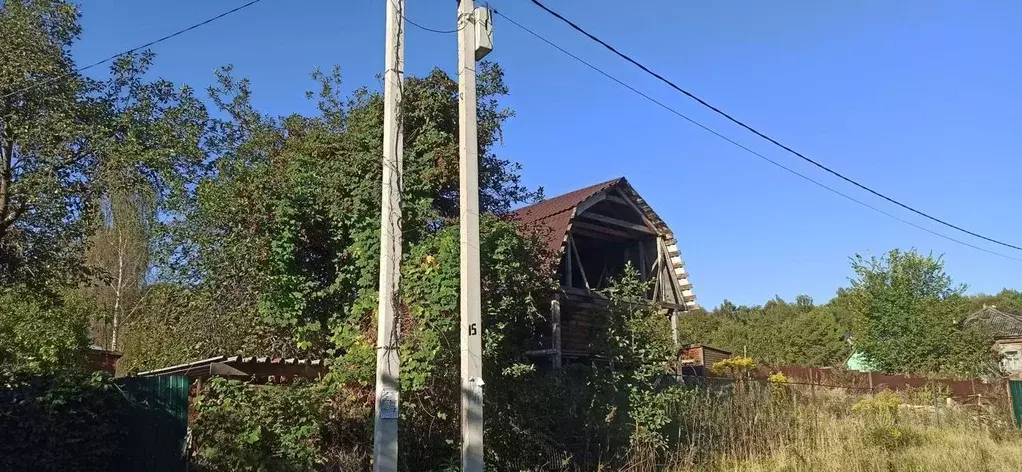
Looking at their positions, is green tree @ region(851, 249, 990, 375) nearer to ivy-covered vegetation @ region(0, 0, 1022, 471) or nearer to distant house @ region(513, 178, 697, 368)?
distant house @ region(513, 178, 697, 368)

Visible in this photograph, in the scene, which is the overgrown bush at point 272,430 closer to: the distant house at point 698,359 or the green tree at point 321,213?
the green tree at point 321,213

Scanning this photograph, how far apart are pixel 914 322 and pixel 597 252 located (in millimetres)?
18384

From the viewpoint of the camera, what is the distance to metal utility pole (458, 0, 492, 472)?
20.7 ft

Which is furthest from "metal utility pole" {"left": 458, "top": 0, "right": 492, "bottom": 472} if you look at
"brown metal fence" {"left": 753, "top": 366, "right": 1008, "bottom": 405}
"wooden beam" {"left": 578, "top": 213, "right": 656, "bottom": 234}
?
"brown metal fence" {"left": 753, "top": 366, "right": 1008, "bottom": 405}

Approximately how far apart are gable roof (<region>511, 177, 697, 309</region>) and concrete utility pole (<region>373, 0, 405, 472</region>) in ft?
18.4

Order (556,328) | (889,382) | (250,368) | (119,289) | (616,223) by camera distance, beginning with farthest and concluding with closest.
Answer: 1. (119,289)
2. (889,382)
3. (616,223)
4. (556,328)
5. (250,368)

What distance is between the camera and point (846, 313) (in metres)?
Result: 58.5

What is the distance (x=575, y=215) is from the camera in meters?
14.9

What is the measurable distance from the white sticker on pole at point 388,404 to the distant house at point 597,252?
7559 millimetres

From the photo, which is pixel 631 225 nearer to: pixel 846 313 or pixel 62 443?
pixel 62 443

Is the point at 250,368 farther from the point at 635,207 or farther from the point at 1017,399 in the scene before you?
the point at 1017,399

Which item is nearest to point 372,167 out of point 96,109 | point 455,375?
point 455,375

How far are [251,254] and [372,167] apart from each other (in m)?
2.82

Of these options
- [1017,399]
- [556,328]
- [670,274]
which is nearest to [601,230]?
[670,274]
